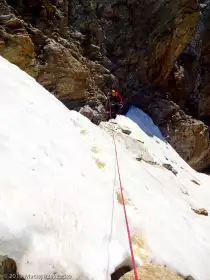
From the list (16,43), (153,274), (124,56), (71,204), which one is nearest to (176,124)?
(124,56)

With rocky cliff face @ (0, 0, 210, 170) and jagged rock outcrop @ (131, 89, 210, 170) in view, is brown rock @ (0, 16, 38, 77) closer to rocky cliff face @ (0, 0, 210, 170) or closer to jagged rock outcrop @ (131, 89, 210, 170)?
rocky cliff face @ (0, 0, 210, 170)

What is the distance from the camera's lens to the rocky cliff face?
12.5 meters

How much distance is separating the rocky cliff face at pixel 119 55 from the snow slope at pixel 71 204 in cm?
271

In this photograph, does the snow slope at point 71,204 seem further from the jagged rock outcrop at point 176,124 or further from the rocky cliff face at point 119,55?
the jagged rock outcrop at point 176,124

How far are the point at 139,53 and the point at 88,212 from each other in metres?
14.3

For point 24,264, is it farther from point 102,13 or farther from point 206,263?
point 102,13

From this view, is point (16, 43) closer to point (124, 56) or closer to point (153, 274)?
point (124, 56)

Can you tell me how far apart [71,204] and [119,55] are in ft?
44.7

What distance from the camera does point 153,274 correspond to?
507 cm

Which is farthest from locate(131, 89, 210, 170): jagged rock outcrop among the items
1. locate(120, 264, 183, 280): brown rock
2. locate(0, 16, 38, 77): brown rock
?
locate(120, 264, 183, 280): brown rock

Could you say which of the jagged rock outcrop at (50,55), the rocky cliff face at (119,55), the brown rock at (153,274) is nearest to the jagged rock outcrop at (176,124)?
the rocky cliff face at (119,55)

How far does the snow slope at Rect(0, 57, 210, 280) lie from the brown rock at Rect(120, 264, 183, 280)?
243mm

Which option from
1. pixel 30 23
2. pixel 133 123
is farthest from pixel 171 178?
pixel 30 23

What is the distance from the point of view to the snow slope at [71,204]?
180 inches
